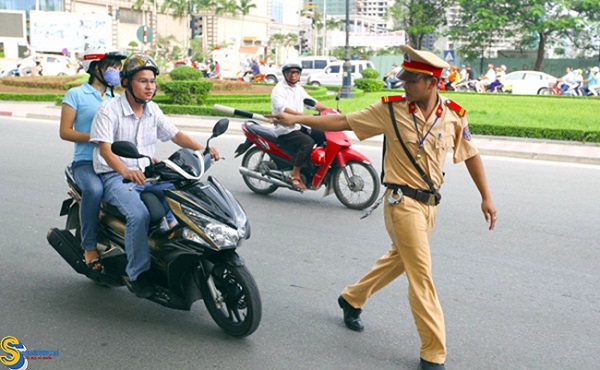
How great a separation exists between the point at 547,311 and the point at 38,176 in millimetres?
7138

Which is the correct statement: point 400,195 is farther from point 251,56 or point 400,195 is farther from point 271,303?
point 251,56

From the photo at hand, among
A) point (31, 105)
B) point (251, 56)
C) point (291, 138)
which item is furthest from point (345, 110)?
point (251, 56)

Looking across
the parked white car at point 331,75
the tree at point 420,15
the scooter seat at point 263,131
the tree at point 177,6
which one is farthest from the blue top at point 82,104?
the tree at point 177,6

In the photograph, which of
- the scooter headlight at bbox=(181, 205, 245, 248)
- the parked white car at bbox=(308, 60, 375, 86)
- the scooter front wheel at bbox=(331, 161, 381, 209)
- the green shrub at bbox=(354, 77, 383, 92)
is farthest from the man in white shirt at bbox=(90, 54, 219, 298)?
the parked white car at bbox=(308, 60, 375, 86)

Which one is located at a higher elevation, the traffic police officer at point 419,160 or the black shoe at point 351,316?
the traffic police officer at point 419,160

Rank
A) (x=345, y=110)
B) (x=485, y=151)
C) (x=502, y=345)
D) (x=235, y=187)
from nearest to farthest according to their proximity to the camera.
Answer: (x=502, y=345) < (x=235, y=187) < (x=485, y=151) < (x=345, y=110)

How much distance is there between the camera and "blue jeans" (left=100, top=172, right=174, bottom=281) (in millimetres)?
4227

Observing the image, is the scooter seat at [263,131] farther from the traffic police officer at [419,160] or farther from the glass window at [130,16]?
the glass window at [130,16]

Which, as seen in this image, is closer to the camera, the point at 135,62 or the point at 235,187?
the point at 135,62

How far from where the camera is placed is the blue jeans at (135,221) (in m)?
4.23

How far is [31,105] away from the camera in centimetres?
A: 2291

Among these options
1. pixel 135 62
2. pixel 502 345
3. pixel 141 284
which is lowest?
pixel 502 345

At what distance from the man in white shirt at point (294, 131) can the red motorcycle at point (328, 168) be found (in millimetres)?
78

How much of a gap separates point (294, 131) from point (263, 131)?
1.45 feet
